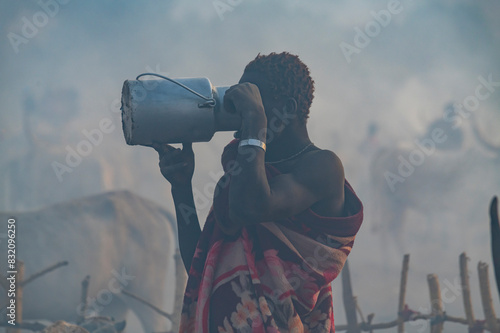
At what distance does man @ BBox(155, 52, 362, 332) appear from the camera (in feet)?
6.34

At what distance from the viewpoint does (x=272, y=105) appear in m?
2.16

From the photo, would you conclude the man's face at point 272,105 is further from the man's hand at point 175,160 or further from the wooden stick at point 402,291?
the wooden stick at point 402,291

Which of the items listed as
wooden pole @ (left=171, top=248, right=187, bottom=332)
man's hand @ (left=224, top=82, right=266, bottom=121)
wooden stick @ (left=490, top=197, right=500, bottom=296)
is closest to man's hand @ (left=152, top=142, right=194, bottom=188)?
man's hand @ (left=224, top=82, right=266, bottom=121)

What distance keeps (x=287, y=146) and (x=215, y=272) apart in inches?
21.4

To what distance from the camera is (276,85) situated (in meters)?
2.15

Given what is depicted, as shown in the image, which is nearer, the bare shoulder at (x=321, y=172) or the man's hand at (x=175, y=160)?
the bare shoulder at (x=321, y=172)

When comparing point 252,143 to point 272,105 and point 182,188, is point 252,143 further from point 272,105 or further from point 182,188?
point 182,188

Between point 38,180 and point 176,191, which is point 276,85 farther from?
point 38,180

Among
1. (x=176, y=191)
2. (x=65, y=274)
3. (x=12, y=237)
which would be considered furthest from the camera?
(x=65, y=274)

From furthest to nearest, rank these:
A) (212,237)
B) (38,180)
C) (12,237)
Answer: (38,180) < (12,237) < (212,237)

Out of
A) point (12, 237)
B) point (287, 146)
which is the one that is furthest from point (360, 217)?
point (12, 237)

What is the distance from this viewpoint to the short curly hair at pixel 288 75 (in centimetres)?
216

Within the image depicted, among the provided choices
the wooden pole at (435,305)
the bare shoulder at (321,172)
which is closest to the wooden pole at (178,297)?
the wooden pole at (435,305)

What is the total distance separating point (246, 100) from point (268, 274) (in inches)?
23.5
